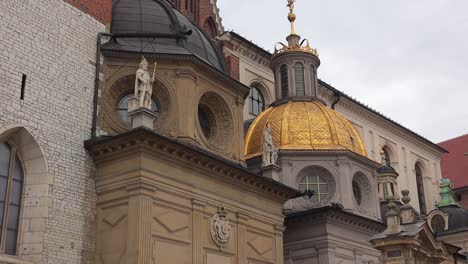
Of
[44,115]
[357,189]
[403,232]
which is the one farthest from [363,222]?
[44,115]

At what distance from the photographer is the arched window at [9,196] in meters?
14.7

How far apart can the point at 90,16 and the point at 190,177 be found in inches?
191

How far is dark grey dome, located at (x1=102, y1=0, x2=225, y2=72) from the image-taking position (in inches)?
737

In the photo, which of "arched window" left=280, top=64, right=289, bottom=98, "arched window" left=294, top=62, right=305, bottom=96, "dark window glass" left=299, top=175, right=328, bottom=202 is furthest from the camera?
"arched window" left=280, top=64, right=289, bottom=98

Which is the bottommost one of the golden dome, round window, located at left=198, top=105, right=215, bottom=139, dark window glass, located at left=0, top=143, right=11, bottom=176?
dark window glass, located at left=0, top=143, right=11, bottom=176

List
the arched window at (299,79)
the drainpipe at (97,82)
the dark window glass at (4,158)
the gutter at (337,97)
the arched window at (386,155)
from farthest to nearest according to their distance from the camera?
the arched window at (386,155) → the gutter at (337,97) → the arched window at (299,79) → the drainpipe at (97,82) → the dark window glass at (4,158)

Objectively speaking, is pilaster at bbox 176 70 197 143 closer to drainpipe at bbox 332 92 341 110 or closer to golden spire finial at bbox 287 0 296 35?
golden spire finial at bbox 287 0 296 35

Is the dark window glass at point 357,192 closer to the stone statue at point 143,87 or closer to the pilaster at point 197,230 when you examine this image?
the pilaster at point 197,230

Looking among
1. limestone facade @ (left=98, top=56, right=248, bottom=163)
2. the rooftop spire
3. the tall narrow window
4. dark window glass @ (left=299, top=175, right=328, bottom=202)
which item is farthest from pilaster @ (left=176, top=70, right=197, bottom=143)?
the rooftop spire

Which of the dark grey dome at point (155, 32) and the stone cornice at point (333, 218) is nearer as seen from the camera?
the dark grey dome at point (155, 32)

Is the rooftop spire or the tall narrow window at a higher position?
the tall narrow window

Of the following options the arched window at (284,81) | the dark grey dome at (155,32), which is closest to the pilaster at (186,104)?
the dark grey dome at (155,32)

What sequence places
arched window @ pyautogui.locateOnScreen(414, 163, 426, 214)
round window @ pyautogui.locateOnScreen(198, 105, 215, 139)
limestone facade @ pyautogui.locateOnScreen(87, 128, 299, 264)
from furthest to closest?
arched window @ pyautogui.locateOnScreen(414, 163, 426, 214), round window @ pyautogui.locateOnScreen(198, 105, 215, 139), limestone facade @ pyautogui.locateOnScreen(87, 128, 299, 264)

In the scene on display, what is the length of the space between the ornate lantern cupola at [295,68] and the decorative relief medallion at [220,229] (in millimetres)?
11851
